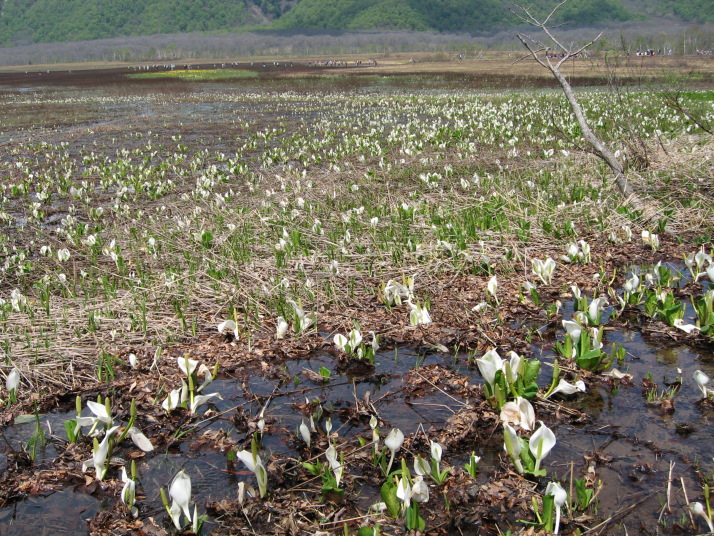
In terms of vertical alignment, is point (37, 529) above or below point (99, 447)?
below

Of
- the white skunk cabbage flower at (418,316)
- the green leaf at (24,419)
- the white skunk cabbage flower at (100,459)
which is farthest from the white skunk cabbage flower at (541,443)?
the green leaf at (24,419)

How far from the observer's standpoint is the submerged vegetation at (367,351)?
2.86m

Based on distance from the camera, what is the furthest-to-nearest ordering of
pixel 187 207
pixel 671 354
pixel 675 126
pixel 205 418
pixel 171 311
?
pixel 675 126 < pixel 187 207 < pixel 171 311 < pixel 671 354 < pixel 205 418

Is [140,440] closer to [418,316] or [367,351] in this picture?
[367,351]

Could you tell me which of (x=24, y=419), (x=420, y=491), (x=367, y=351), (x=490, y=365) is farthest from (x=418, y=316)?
(x=24, y=419)

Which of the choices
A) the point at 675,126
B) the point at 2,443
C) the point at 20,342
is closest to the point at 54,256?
the point at 20,342

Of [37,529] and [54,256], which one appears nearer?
[37,529]

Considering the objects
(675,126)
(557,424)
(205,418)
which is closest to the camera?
(557,424)

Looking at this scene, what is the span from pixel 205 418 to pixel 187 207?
6227 millimetres

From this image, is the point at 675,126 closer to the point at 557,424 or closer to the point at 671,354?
the point at 671,354

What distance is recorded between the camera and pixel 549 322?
15.5 feet

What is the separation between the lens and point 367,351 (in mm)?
4281

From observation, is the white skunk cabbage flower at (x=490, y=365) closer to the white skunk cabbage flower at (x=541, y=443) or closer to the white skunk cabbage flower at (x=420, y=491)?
the white skunk cabbage flower at (x=541, y=443)

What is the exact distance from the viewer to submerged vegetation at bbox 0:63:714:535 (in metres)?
2.86
